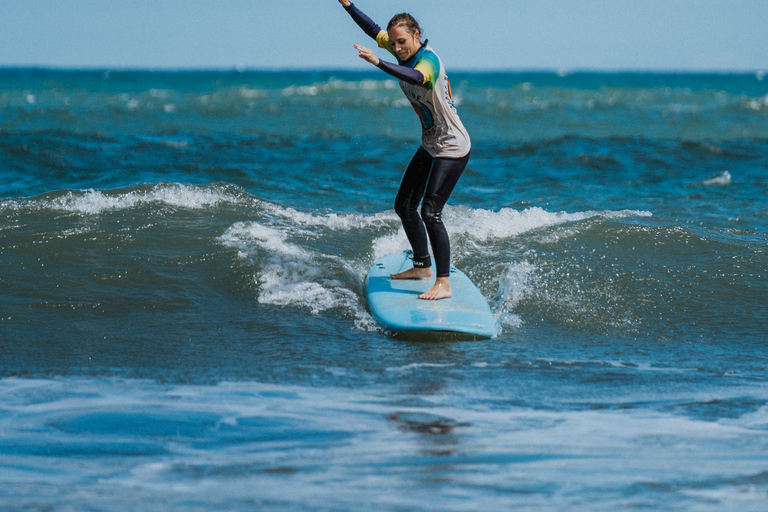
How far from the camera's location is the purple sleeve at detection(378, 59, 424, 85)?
445cm

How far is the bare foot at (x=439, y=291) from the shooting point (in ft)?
17.7

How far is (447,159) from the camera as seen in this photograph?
17.0 feet

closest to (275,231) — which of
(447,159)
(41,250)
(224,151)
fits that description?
(41,250)

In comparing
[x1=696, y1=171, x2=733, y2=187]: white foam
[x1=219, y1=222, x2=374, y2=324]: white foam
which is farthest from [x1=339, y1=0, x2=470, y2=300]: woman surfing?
[x1=696, y1=171, x2=733, y2=187]: white foam

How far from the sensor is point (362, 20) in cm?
563

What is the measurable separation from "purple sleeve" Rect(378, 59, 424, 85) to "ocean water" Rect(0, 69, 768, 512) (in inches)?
67.1

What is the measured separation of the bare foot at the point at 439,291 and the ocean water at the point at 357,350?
44cm

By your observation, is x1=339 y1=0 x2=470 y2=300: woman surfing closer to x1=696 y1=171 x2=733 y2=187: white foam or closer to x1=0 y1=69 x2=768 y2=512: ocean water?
x1=0 y1=69 x2=768 y2=512: ocean water

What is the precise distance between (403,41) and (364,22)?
0.84 metres

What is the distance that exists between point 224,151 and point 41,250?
7.51m

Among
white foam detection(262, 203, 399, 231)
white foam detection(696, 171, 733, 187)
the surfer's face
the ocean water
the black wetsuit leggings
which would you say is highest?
the surfer's face

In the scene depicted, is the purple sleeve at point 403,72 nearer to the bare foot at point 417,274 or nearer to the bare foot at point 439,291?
the bare foot at point 439,291

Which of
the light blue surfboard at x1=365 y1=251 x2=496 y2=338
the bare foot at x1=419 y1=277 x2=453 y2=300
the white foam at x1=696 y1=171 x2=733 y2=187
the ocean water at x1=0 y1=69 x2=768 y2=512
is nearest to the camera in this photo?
the ocean water at x1=0 y1=69 x2=768 y2=512

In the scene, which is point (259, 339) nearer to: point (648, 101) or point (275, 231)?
point (275, 231)
